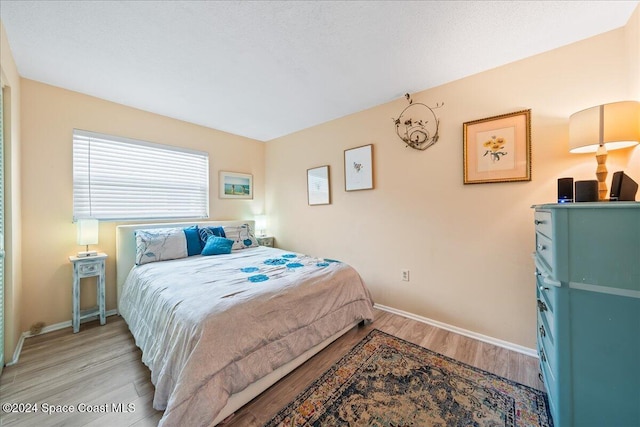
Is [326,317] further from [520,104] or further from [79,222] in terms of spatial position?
[79,222]

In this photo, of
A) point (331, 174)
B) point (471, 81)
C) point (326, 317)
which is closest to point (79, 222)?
point (326, 317)

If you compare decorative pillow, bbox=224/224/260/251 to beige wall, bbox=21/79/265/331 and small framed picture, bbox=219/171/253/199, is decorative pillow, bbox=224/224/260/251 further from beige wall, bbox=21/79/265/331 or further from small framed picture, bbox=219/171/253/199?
beige wall, bbox=21/79/265/331

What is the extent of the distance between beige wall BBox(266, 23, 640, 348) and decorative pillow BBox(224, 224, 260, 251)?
1102 millimetres

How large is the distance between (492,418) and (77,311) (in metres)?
3.50

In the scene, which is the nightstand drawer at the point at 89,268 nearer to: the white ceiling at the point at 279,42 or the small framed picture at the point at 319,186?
the white ceiling at the point at 279,42

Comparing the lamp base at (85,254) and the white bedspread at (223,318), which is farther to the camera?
the lamp base at (85,254)

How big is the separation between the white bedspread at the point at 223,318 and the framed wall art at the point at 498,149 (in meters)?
1.52

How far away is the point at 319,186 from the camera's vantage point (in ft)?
11.4

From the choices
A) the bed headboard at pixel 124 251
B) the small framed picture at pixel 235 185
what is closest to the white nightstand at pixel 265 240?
the small framed picture at pixel 235 185

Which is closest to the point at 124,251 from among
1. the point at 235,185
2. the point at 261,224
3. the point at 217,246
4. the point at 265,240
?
the point at 217,246

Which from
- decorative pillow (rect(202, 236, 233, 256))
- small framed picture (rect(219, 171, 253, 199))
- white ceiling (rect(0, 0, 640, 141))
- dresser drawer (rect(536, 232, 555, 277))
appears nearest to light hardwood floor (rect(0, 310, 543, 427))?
dresser drawer (rect(536, 232, 555, 277))

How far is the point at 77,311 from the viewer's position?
2.31 m

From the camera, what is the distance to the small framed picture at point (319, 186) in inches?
132

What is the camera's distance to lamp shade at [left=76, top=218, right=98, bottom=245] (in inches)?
93.0
